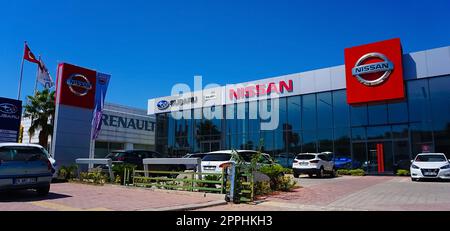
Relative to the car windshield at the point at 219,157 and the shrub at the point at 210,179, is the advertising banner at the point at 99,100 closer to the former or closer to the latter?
the car windshield at the point at 219,157

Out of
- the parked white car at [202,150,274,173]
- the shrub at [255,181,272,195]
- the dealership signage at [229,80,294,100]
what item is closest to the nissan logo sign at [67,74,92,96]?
the parked white car at [202,150,274,173]

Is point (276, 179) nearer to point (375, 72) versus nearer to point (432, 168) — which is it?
point (432, 168)

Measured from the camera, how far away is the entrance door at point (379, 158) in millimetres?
23391

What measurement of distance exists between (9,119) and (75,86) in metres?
4.75

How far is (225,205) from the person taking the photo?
9688 millimetres

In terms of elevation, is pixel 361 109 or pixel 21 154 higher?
pixel 361 109

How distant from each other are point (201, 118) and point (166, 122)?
4.84 meters

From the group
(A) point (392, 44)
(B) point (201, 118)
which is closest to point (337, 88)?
(A) point (392, 44)

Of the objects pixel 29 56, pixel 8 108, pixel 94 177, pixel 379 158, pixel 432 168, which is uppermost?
pixel 29 56

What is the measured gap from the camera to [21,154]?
10.5 meters

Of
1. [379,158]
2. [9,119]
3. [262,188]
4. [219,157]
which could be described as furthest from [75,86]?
[379,158]

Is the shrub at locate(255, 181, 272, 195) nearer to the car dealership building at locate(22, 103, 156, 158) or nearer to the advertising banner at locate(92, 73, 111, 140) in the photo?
the advertising banner at locate(92, 73, 111, 140)

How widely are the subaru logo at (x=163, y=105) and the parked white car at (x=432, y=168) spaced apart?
24.0 meters

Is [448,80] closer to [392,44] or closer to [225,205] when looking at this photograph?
[392,44]
